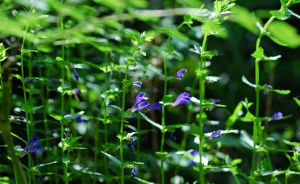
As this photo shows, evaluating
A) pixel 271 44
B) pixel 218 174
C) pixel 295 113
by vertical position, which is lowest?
pixel 218 174

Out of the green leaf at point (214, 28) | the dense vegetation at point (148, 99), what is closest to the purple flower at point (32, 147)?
the dense vegetation at point (148, 99)

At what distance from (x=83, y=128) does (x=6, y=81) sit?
2.61ft

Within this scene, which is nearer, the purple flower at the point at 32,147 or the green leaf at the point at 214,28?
the green leaf at the point at 214,28

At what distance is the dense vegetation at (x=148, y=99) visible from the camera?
3.69 ft

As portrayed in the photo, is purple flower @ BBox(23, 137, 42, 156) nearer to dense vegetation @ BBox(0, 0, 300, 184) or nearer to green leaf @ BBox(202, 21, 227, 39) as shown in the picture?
dense vegetation @ BBox(0, 0, 300, 184)

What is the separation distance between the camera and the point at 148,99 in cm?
210

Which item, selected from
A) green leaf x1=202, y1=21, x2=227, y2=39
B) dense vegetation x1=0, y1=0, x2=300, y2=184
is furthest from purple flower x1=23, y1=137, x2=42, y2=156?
green leaf x1=202, y1=21, x2=227, y2=39

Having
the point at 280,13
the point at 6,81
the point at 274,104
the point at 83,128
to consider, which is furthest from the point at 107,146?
the point at 274,104

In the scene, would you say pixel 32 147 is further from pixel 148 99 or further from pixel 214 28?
pixel 148 99

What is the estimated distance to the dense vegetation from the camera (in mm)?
1126

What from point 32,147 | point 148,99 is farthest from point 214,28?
point 148,99

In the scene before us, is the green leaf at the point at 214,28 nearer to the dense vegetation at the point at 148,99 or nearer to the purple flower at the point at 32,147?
the dense vegetation at the point at 148,99

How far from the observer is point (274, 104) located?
114 inches

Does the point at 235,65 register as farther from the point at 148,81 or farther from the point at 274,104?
the point at 148,81
